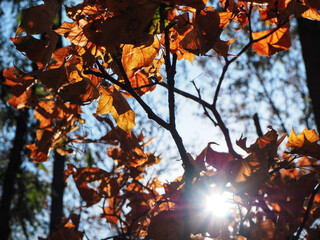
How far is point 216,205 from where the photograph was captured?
0.54m

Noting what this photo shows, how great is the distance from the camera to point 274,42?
0.62 metres

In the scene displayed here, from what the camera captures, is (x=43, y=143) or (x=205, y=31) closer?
(x=205, y=31)

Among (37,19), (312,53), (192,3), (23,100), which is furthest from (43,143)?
(312,53)

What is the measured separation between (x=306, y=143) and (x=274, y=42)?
22cm

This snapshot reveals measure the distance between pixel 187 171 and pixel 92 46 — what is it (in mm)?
279

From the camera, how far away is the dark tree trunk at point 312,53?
1.38 metres

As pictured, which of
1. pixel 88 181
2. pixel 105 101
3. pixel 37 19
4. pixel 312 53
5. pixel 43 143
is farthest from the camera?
pixel 312 53

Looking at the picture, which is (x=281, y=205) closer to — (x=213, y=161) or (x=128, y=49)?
(x=213, y=161)

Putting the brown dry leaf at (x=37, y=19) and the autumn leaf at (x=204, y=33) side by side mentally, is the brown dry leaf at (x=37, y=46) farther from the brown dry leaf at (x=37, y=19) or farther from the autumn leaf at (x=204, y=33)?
the autumn leaf at (x=204, y=33)

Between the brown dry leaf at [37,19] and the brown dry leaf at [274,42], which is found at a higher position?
the brown dry leaf at [274,42]

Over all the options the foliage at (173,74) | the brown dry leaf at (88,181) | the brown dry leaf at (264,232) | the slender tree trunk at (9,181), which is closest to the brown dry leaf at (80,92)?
the foliage at (173,74)

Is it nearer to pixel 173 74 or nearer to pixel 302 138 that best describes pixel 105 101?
pixel 173 74

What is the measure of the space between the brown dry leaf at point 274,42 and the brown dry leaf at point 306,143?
0.18m

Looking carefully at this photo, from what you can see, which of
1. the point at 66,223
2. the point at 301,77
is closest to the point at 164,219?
the point at 66,223
